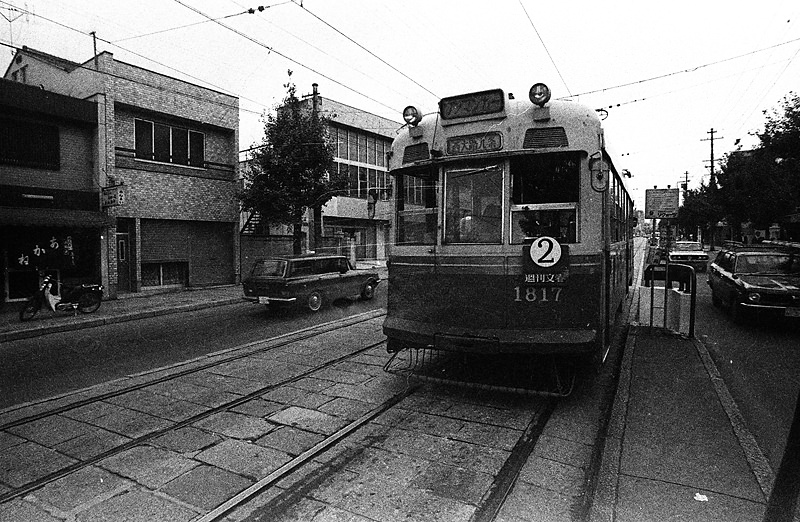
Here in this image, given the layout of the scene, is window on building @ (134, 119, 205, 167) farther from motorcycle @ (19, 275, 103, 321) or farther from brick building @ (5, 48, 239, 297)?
motorcycle @ (19, 275, 103, 321)

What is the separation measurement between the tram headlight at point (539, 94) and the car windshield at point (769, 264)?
29.7 ft

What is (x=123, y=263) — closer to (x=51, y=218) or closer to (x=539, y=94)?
(x=51, y=218)

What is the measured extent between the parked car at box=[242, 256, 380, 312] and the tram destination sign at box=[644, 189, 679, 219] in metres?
8.64

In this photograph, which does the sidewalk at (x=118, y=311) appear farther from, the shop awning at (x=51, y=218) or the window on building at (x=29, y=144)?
the window on building at (x=29, y=144)

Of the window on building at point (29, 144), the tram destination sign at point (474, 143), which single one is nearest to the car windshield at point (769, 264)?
the tram destination sign at point (474, 143)

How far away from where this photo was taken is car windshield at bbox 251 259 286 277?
12814 mm

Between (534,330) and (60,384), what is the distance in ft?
20.6

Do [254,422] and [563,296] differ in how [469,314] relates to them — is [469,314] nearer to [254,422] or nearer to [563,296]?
[563,296]

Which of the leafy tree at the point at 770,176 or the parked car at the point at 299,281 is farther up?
the leafy tree at the point at 770,176

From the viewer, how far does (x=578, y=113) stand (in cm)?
522

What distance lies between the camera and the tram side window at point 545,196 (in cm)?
518

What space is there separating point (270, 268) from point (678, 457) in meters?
10.8

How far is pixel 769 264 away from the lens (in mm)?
11211

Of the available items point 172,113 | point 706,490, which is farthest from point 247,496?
point 172,113
